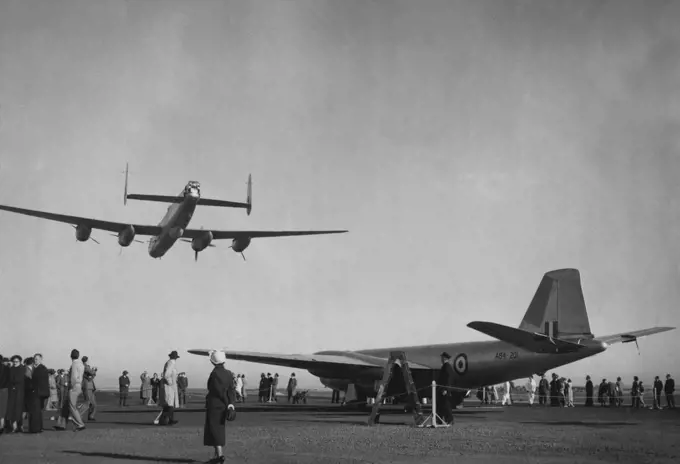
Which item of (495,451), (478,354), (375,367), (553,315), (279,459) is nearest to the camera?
(279,459)

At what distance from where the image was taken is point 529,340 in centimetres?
2192

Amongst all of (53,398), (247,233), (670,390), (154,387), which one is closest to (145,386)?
(154,387)

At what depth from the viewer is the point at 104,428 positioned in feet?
59.4

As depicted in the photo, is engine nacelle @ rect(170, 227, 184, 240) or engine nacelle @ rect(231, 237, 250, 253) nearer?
A: engine nacelle @ rect(170, 227, 184, 240)

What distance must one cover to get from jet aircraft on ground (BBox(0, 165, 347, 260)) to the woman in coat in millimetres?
22576

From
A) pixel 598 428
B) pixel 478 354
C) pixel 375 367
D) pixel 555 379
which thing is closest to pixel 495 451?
pixel 598 428

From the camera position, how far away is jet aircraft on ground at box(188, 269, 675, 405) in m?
22.5

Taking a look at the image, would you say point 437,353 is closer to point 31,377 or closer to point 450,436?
point 450,436

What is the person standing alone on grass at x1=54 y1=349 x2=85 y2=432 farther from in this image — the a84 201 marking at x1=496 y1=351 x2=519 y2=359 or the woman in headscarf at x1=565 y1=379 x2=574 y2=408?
the woman in headscarf at x1=565 y1=379 x2=574 y2=408

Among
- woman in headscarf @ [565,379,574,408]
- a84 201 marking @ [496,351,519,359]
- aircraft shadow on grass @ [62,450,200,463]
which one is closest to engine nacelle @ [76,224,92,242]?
a84 201 marking @ [496,351,519,359]

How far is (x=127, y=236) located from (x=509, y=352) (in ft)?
67.9

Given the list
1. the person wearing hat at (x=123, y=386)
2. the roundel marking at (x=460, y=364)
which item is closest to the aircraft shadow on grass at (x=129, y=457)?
the roundel marking at (x=460, y=364)

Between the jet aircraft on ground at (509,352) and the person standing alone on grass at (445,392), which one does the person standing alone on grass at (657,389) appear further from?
the person standing alone on grass at (445,392)

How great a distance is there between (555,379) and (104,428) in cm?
2482
